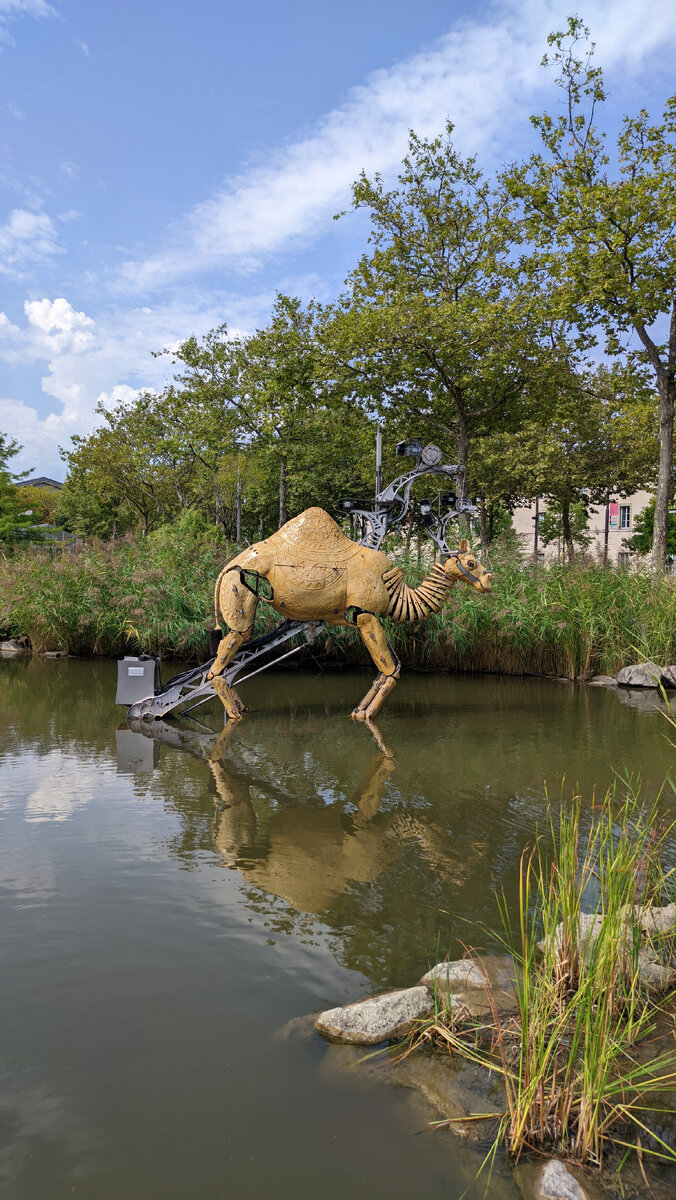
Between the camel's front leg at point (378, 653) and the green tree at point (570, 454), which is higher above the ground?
the green tree at point (570, 454)

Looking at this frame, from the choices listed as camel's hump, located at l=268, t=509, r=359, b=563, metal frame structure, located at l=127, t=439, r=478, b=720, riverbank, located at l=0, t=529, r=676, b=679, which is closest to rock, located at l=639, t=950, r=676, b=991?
camel's hump, located at l=268, t=509, r=359, b=563

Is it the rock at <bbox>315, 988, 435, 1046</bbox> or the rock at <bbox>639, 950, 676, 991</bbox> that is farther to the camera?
the rock at <bbox>639, 950, 676, 991</bbox>

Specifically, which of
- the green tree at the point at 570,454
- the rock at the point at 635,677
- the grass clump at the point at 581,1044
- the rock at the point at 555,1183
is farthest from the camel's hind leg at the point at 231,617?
the green tree at the point at 570,454

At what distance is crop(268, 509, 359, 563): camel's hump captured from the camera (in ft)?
25.3

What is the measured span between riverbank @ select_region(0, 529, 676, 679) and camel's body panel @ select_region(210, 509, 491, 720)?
4069 mm

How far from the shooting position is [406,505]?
898cm

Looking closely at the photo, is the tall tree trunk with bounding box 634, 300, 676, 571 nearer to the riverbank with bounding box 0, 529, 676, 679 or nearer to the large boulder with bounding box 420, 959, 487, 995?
the riverbank with bounding box 0, 529, 676, 679

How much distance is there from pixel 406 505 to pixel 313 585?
76.9 inches

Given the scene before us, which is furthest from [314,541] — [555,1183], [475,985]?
[555,1183]

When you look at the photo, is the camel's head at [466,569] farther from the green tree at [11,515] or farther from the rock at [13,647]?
Answer: the green tree at [11,515]

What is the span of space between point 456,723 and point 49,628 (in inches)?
352

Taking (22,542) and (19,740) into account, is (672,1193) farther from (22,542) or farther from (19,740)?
(22,542)

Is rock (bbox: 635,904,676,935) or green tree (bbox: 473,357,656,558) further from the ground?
green tree (bbox: 473,357,656,558)

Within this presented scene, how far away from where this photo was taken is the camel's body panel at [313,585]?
7.70 meters
